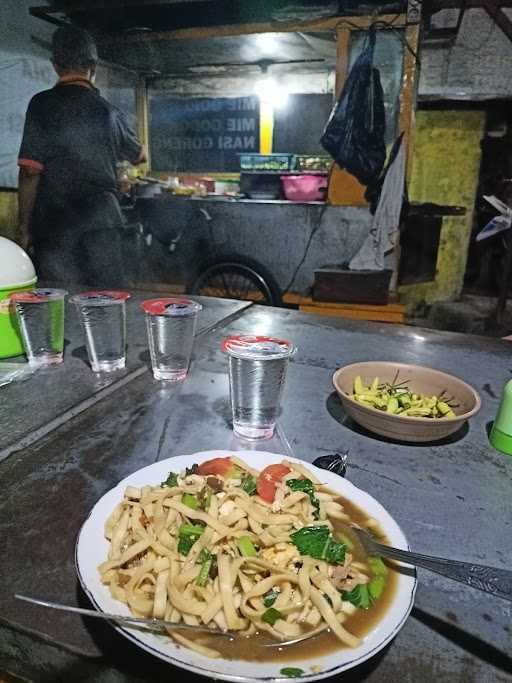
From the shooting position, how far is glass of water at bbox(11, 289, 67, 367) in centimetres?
163

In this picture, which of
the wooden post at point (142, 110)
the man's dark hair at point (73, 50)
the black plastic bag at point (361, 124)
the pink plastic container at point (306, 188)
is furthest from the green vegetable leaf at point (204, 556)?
the wooden post at point (142, 110)

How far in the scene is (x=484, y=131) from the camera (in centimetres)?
695

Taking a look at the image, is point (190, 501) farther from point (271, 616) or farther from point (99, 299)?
point (99, 299)

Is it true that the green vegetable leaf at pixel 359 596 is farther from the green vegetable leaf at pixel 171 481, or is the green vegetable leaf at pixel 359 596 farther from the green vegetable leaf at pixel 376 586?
the green vegetable leaf at pixel 171 481

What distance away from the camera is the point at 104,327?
1.68 m

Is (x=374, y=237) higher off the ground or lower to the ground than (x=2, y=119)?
lower

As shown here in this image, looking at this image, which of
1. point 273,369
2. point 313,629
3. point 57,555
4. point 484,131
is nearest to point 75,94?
point 273,369

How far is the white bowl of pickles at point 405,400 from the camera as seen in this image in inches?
50.0

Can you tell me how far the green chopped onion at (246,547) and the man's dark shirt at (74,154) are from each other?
407 cm

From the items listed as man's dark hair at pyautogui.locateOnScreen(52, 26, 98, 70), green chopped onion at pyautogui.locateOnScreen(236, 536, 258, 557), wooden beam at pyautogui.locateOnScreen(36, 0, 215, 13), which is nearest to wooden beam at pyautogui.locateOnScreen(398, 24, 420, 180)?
wooden beam at pyautogui.locateOnScreen(36, 0, 215, 13)

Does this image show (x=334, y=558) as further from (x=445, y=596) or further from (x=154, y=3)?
(x=154, y=3)

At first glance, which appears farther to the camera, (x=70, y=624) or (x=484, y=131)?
(x=484, y=131)

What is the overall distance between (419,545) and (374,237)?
4.34 meters

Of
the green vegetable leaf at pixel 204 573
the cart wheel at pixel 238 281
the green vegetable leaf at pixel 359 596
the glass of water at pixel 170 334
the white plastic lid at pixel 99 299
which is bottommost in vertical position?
the cart wheel at pixel 238 281
